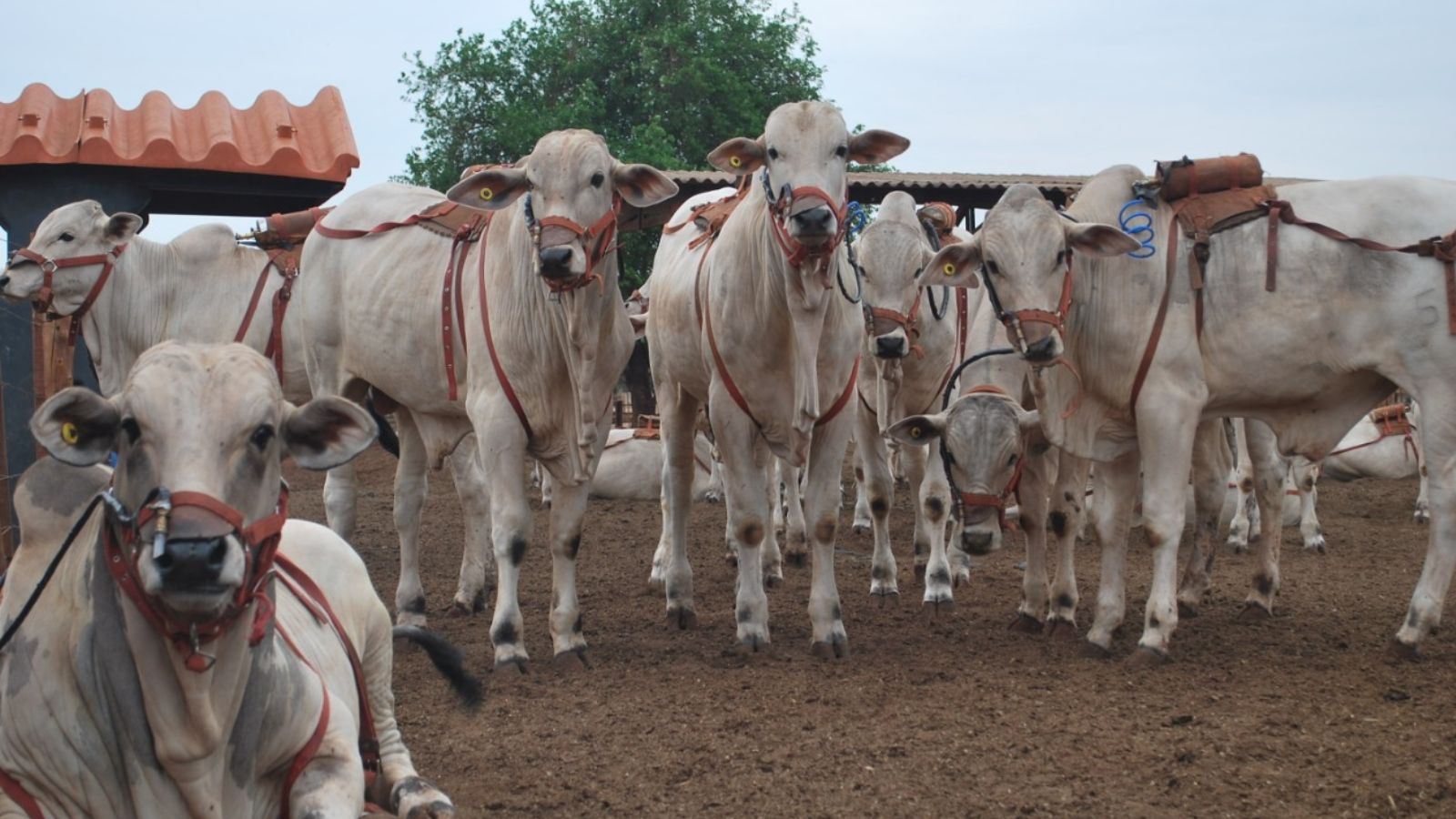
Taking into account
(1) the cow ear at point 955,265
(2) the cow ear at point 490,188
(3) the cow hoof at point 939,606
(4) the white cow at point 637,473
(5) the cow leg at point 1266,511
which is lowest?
(4) the white cow at point 637,473

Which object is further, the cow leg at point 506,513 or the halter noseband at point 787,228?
the cow leg at point 506,513

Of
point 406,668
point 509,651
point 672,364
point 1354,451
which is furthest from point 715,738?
point 1354,451

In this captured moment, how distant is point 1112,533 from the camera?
7504 millimetres

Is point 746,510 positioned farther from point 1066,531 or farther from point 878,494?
point 878,494

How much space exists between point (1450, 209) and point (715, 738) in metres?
4.40

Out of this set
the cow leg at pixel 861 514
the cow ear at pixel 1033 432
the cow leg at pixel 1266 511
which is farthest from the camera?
the cow leg at pixel 861 514

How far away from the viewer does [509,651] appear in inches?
280

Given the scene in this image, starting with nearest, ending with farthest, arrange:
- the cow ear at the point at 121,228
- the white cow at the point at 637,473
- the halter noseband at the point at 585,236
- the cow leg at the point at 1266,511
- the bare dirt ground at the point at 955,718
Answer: the bare dirt ground at the point at 955,718 < the halter noseband at the point at 585,236 < the cow leg at the point at 1266,511 < the cow ear at the point at 121,228 < the white cow at the point at 637,473

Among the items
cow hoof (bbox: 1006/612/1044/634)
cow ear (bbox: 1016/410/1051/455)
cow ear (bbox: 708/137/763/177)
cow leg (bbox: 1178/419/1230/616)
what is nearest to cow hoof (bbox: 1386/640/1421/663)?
cow leg (bbox: 1178/419/1230/616)

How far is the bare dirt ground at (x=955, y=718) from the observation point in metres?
5.09

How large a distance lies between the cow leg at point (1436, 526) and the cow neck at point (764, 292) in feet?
8.82

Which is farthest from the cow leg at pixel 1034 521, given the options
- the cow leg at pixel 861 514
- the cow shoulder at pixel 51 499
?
the cow shoulder at pixel 51 499

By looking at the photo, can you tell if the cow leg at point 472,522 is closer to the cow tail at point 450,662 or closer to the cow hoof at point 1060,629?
the cow hoof at point 1060,629

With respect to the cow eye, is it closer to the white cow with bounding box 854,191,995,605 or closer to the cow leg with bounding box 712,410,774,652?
the cow leg with bounding box 712,410,774,652
